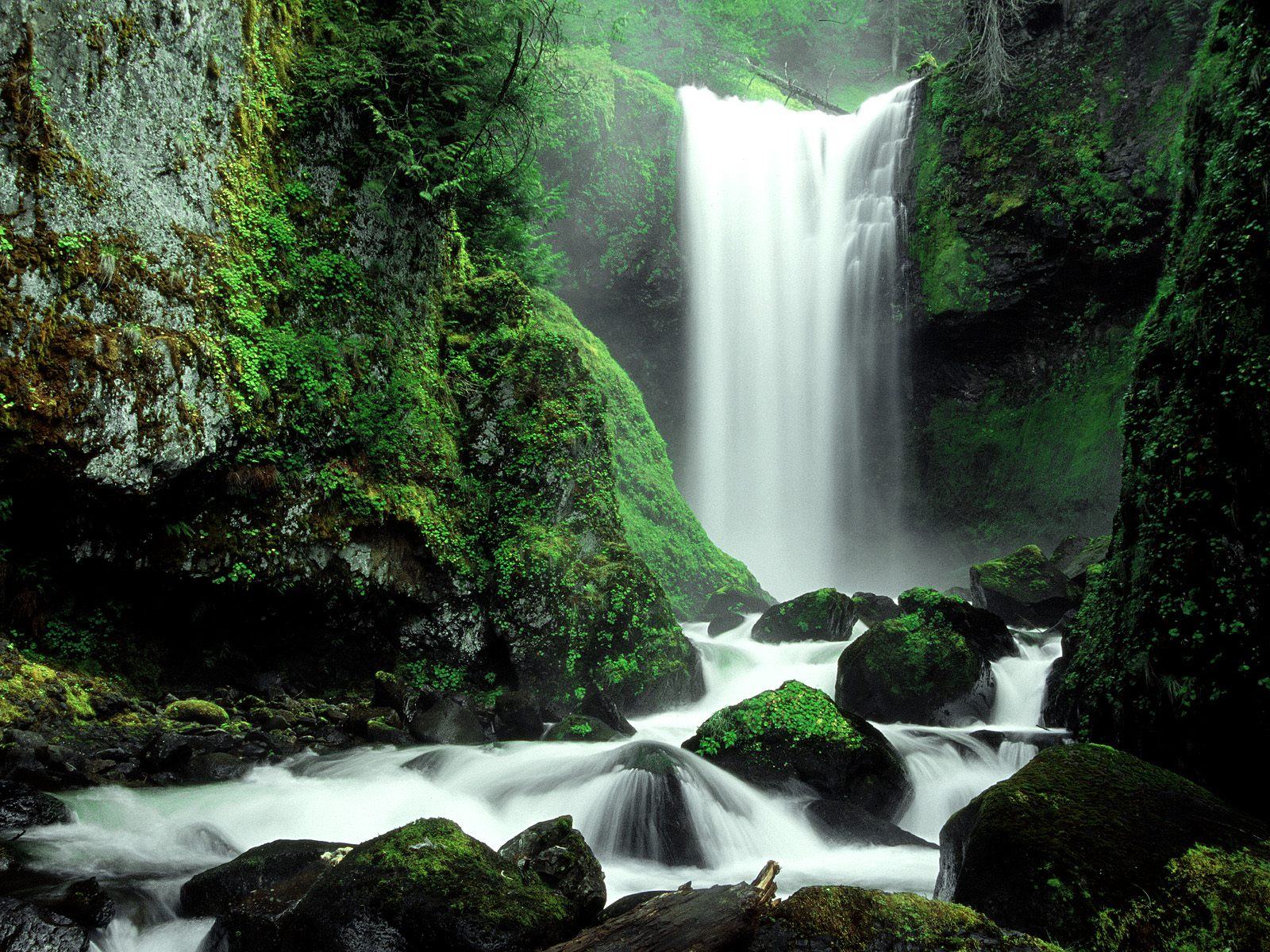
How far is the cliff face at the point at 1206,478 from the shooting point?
4.70m

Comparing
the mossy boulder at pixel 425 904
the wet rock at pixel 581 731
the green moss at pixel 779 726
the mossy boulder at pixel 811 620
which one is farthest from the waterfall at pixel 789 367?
the mossy boulder at pixel 425 904

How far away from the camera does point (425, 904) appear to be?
11.2ft

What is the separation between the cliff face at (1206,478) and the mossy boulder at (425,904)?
176 inches

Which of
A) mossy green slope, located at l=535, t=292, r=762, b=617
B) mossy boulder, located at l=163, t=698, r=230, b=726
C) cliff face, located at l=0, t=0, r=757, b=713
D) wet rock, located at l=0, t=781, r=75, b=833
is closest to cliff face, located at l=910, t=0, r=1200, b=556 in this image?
mossy green slope, located at l=535, t=292, r=762, b=617

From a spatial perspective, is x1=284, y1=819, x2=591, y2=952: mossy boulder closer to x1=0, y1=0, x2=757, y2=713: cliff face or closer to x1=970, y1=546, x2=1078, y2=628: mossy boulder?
x1=0, y1=0, x2=757, y2=713: cliff face

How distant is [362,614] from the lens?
7793mm

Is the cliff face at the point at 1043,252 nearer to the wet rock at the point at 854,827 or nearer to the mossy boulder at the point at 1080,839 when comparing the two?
the wet rock at the point at 854,827

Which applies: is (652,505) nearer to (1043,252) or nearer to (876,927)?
(1043,252)

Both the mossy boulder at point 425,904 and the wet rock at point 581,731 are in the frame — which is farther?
the wet rock at point 581,731

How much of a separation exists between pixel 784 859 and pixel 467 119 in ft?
28.6

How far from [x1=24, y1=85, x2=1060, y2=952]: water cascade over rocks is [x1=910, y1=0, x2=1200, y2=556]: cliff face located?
1.60 m

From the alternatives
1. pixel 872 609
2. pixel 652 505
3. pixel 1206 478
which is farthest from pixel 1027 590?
pixel 1206 478

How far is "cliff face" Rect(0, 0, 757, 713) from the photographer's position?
18.9ft

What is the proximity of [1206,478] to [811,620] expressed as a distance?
25.5 feet
